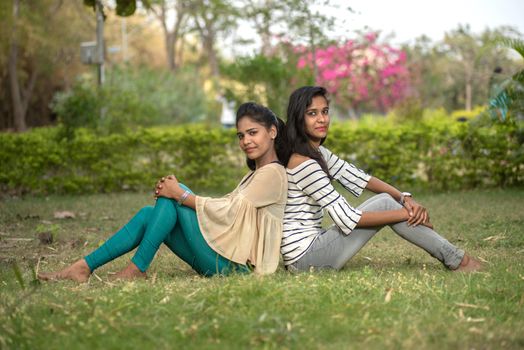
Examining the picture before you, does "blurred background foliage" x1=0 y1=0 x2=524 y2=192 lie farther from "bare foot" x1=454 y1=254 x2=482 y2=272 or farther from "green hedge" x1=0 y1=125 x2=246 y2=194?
"bare foot" x1=454 y1=254 x2=482 y2=272

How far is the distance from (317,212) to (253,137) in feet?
2.34

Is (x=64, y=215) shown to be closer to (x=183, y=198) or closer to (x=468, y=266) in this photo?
(x=183, y=198)

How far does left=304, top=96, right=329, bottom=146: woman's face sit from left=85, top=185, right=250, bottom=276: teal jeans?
99 cm

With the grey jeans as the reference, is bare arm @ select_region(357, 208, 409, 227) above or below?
above

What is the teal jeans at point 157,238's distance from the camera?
4915 millimetres

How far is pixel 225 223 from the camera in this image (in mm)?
4930

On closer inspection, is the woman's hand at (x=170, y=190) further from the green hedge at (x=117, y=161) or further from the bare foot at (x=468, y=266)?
the green hedge at (x=117, y=161)

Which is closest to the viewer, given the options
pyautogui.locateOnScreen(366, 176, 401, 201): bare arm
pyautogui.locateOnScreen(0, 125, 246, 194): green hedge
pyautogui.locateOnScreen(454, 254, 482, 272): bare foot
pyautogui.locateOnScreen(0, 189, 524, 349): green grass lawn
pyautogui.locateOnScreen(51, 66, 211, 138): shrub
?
pyautogui.locateOnScreen(0, 189, 524, 349): green grass lawn

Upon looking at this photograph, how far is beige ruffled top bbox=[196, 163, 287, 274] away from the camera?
4926 millimetres

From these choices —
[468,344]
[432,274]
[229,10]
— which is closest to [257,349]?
[468,344]

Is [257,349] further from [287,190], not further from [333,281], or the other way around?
[287,190]

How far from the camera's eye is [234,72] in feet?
48.8

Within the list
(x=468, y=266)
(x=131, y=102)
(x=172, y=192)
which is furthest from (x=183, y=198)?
(x=131, y=102)

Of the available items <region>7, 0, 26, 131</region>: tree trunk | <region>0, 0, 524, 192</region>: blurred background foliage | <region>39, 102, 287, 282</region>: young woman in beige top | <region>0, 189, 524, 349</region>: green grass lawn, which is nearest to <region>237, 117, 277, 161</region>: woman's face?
<region>39, 102, 287, 282</region>: young woman in beige top
